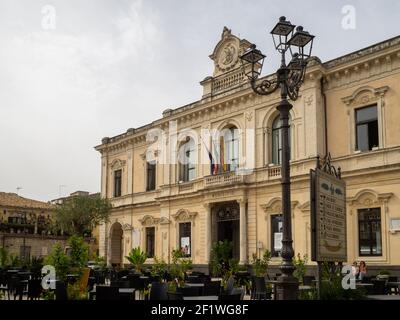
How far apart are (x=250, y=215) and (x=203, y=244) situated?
3.45m

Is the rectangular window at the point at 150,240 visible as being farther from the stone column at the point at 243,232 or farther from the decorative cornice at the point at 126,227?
the stone column at the point at 243,232

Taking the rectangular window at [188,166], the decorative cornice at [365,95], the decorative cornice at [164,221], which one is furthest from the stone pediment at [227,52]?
the decorative cornice at [164,221]

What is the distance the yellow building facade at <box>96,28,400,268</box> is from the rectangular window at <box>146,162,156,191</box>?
77mm

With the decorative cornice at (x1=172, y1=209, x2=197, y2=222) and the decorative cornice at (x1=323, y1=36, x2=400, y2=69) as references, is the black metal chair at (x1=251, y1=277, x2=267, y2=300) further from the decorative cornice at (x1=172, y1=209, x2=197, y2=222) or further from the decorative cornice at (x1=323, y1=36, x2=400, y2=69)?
the decorative cornice at (x1=172, y1=209, x2=197, y2=222)

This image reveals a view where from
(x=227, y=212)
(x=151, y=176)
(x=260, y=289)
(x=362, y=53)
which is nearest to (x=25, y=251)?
(x=151, y=176)

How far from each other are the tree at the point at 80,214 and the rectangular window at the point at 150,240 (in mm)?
3085

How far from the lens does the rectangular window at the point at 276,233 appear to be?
2302 centimetres

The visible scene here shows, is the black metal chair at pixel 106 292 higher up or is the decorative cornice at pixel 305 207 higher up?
the decorative cornice at pixel 305 207

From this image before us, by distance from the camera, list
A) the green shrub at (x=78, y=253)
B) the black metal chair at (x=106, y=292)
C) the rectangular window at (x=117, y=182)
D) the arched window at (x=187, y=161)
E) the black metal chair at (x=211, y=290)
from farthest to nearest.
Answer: the rectangular window at (x=117, y=182) < the arched window at (x=187, y=161) < the green shrub at (x=78, y=253) < the black metal chair at (x=211, y=290) < the black metal chair at (x=106, y=292)

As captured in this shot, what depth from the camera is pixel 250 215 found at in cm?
2423

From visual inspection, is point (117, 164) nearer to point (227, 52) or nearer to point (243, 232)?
point (227, 52)

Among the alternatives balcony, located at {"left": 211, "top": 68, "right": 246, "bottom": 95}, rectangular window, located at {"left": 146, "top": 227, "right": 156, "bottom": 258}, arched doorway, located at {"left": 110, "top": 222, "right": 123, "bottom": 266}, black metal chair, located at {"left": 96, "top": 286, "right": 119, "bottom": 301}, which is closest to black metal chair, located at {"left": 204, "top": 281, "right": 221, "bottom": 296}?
black metal chair, located at {"left": 96, "top": 286, "right": 119, "bottom": 301}

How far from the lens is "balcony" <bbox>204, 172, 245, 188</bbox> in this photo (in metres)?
24.6
